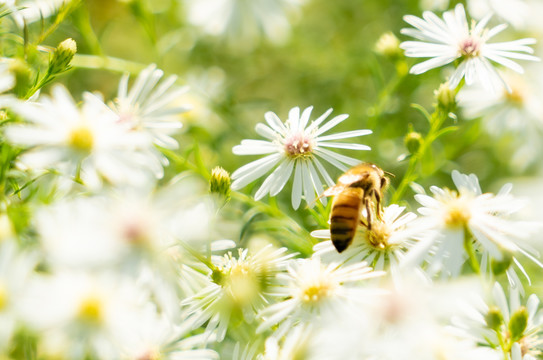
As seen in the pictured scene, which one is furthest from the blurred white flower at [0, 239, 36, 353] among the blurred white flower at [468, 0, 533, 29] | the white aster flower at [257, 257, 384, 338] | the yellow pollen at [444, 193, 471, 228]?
the blurred white flower at [468, 0, 533, 29]

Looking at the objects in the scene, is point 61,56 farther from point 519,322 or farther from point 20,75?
point 519,322

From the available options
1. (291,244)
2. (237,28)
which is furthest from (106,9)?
(291,244)

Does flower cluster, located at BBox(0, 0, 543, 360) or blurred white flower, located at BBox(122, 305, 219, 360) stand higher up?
flower cluster, located at BBox(0, 0, 543, 360)

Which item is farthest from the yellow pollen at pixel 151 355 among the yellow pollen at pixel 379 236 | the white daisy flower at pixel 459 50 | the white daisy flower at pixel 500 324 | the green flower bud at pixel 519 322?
the white daisy flower at pixel 459 50

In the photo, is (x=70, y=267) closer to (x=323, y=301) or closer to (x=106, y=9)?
(x=323, y=301)

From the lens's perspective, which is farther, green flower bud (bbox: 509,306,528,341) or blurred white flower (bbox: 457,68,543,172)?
blurred white flower (bbox: 457,68,543,172)

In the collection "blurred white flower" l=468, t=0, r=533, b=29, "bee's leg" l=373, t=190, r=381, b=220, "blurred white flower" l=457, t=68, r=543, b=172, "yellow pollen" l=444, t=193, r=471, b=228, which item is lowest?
"yellow pollen" l=444, t=193, r=471, b=228

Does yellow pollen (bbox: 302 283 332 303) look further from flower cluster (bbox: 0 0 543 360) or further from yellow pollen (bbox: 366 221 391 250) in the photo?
yellow pollen (bbox: 366 221 391 250)
